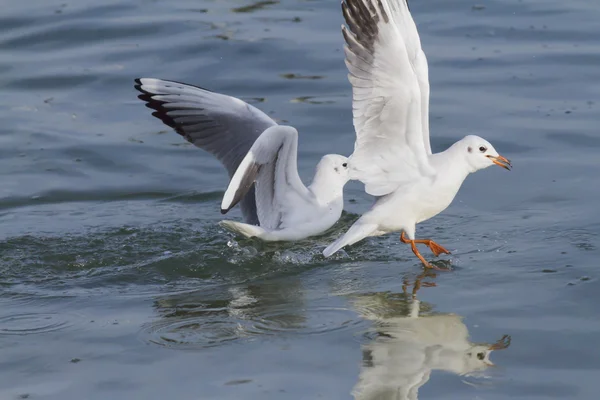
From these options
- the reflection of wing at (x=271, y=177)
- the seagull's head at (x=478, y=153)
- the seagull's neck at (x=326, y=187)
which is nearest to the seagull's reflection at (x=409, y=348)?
the seagull's head at (x=478, y=153)

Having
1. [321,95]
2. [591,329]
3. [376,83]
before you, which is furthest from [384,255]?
[321,95]

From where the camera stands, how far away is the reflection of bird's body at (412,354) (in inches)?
226

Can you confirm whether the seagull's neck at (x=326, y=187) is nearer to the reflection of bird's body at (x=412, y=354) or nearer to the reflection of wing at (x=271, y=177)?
the reflection of wing at (x=271, y=177)

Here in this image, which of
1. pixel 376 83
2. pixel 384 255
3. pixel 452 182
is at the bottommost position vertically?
pixel 384 255

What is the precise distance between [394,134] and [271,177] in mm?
1314

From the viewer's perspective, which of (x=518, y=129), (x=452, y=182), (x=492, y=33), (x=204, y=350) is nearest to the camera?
(x=204, y=350)

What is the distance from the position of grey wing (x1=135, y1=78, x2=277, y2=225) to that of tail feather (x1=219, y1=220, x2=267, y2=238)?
A: 0.51 meters

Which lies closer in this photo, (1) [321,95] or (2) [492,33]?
(1) [321,95]

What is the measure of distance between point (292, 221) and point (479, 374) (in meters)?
3.12

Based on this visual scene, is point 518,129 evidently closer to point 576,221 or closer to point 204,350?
point 576,221

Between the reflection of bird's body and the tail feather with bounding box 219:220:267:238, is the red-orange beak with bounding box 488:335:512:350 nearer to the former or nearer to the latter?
the reflection of bird's body

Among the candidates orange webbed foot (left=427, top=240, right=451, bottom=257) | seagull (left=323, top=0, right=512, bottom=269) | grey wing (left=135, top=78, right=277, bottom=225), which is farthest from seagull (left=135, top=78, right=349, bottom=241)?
orange webbed foot (left=427, top=240, right=451, bottom=257)

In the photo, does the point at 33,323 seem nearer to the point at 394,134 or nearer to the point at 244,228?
the point at 244,228

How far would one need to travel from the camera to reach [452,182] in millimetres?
7812
